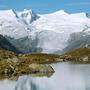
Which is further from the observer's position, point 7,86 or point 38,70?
point 38,70

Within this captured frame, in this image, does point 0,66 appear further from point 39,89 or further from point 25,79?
point 39,89

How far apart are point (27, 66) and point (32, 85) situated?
166 ft

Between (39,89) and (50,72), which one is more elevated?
(50,72)

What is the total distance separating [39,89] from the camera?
11338 centimetres

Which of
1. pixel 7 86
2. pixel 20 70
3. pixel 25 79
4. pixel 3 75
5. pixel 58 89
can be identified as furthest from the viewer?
pixel 20 70

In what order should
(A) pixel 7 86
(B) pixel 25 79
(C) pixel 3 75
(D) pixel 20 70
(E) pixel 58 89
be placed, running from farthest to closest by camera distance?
(D) pixel 20 70 → (C) pixel 3 75 → (B) pixel 25 79 → (A) pixel 7 86 → (E) pixel 58 89

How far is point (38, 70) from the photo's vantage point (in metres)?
172

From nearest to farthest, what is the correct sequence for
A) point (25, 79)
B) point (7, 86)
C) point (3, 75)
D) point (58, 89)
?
point (58, 89) → point (7, 86) → point (25, 79) → point (3, 75)

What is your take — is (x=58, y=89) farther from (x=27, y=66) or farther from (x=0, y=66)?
(x=27, y=66)

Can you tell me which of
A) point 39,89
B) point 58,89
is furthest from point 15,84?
point 58,89

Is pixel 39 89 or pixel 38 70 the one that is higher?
pixel 38 70

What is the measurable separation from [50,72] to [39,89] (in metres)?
60.3

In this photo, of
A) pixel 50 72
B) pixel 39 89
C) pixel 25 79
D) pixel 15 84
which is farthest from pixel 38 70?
pixel 39 89

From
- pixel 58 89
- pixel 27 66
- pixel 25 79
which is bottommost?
pixel 58 89
